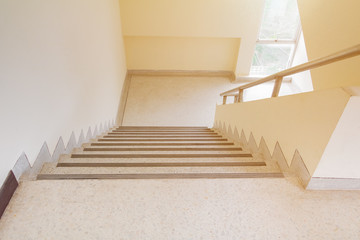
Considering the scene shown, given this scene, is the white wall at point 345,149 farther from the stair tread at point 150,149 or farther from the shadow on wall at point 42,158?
the shadow on wall at point 42,158

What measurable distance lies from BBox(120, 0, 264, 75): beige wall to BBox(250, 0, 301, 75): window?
2.00 ft

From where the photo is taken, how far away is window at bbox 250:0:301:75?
607 cm

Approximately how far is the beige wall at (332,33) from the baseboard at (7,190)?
8.97 ft

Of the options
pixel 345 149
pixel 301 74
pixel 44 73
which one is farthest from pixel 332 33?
pixel 301 74

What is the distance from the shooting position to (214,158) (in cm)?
182

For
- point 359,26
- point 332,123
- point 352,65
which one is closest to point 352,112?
point 332,123

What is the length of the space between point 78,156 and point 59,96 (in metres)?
0.63

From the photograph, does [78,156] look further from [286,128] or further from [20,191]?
[286,128]

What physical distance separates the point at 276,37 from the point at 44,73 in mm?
6769

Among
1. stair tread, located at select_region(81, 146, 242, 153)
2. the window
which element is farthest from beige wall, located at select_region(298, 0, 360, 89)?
the window

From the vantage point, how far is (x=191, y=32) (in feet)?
19.6

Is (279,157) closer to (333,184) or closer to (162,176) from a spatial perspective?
(333,184)

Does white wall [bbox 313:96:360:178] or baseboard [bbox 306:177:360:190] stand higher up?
white wall [bbox 313:96:360:178]

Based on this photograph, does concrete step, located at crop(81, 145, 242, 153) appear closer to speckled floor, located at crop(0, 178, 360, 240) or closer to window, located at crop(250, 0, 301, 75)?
speckled floor, located at crop(0, 178, 360, 240)
